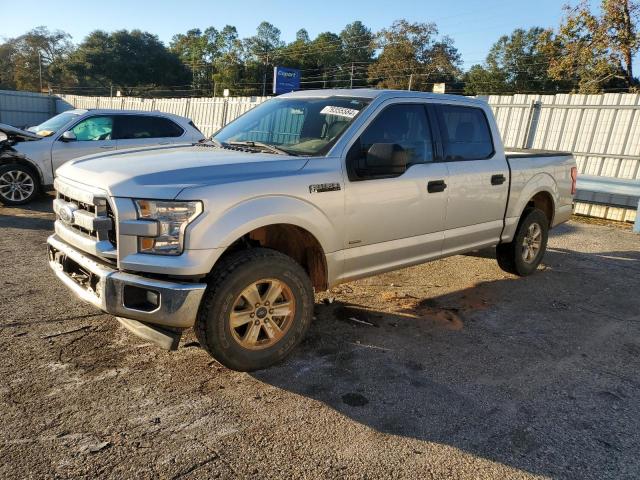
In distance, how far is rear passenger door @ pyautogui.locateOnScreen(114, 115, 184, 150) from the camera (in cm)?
898

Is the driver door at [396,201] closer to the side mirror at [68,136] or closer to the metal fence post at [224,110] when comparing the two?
the side mirror at [68,136]

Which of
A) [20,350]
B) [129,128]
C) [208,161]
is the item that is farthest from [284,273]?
[129,128]

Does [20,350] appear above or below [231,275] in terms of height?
below

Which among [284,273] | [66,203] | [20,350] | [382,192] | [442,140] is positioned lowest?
[20,350]

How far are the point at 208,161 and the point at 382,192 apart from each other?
138 centimetres

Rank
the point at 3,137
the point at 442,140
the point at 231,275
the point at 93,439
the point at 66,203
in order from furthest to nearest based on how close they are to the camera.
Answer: the point at 3,137
the point at 442,140
the point at 66,203
the point at 231,275
the point at 93,439

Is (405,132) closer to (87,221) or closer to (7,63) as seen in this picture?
(87,221)

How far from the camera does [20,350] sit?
11.4ft

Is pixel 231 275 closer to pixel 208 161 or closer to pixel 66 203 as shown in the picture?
pixel 208 161

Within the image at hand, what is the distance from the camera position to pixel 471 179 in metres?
4.68

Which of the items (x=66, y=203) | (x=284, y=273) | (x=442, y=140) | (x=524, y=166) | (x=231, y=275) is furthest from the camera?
(x=524, y=166)

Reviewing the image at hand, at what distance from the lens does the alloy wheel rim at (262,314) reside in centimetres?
322

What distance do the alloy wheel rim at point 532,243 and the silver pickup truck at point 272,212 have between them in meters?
0.95

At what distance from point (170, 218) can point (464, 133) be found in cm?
318
